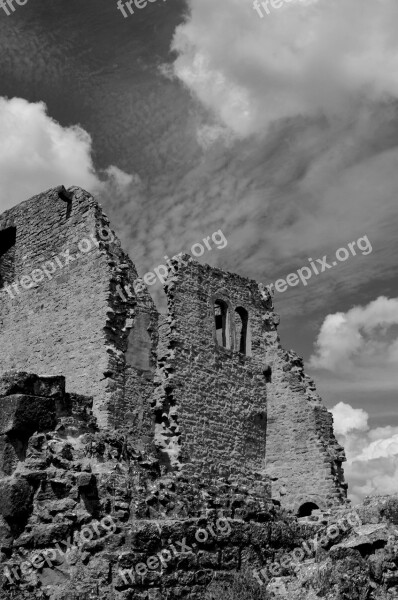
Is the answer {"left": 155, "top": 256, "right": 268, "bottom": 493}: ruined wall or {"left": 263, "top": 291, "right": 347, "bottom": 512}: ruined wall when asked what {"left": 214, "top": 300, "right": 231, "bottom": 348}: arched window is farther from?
{"left": 263, "top": 291, "right": 347, "bottom": 512}: ruined wall

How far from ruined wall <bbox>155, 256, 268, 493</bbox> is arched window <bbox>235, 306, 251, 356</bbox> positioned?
9cm

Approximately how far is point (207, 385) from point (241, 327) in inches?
120

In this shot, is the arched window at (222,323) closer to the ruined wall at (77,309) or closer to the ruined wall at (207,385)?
the ruined wall at (207,385)

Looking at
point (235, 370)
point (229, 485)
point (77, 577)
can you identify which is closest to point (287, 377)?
point (235, 370)

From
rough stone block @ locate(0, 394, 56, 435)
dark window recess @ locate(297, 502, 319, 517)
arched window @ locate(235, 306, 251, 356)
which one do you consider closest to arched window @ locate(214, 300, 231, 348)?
arched window @ locate(235, 306, 251, 356)

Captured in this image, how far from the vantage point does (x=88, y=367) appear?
51.1 ft

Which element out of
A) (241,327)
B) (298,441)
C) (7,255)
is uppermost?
(7,255)

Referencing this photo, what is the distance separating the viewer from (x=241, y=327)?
19906 millimetres

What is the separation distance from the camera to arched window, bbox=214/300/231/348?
19047 mm

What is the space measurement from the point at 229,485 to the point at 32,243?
29.1 feet

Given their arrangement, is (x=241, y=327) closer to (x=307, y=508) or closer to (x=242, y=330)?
(x=242, y=330)

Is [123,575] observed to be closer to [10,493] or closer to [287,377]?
[10,493]

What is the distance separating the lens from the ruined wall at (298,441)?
58.5 feet

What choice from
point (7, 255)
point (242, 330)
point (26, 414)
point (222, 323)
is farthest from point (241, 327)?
point (26, 414)
